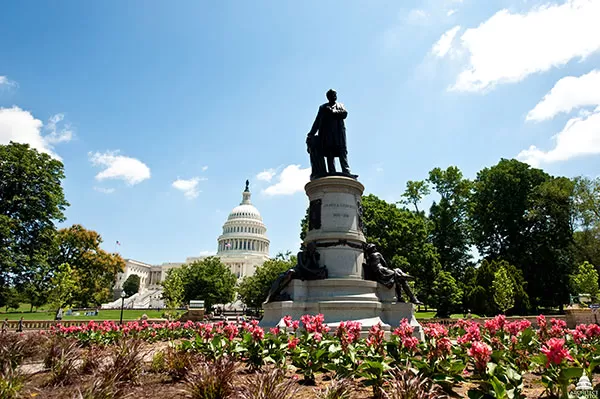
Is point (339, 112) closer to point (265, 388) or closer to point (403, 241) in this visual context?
point (265, 388)

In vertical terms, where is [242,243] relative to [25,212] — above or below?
above

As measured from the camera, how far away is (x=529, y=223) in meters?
42.6

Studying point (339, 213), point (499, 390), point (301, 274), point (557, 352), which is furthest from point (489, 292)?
point (499, 390)

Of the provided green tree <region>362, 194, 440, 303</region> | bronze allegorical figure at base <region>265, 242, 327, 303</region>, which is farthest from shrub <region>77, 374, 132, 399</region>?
green tree <region>362, 194, 440, 303</region>

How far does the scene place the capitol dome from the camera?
120500 mm

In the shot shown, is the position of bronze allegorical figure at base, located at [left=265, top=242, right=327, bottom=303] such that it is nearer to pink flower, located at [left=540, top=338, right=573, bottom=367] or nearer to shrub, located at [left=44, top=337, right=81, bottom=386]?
shrub, located at [left=44, top=337, right=81, bottom=386]

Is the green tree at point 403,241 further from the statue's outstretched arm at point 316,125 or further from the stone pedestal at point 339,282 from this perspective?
the stone pedestal at point 339,282

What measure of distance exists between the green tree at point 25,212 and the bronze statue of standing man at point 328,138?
2402 cm

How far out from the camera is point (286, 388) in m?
4.55

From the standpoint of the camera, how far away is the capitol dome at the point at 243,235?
4744 inches

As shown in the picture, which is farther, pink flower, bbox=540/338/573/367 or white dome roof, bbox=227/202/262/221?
white dome roof, bbox=227/202/262/221

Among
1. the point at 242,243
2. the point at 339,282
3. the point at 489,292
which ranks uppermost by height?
the point at 242,243

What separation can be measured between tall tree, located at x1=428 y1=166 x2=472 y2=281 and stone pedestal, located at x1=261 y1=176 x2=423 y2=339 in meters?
29.7

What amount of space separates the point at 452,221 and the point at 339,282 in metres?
34.2
